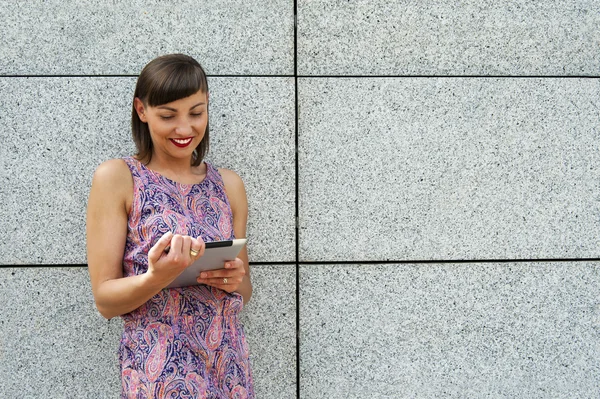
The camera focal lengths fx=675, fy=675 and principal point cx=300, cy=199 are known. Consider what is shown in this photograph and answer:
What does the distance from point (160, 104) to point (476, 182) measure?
1.63m

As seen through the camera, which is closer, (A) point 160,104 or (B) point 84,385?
(A) point 160,104

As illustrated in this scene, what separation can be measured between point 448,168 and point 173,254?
1.67 meters

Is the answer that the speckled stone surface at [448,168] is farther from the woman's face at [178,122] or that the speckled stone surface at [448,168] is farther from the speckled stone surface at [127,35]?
the woman's face at [178,122]

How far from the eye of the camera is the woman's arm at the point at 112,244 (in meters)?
2.36

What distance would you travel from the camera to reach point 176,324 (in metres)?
2.49

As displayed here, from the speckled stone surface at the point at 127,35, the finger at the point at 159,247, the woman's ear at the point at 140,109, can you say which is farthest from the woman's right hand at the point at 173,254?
the speckled stone surface at the point at 127,35

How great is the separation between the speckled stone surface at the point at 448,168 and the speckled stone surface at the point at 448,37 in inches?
3.1

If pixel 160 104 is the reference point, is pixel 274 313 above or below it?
below

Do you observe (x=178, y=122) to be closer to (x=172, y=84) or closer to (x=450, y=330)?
(x=172, y=84)

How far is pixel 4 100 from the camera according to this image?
125 inches

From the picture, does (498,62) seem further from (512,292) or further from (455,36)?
(512,292)

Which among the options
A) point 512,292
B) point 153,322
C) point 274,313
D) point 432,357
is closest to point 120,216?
point 153,322

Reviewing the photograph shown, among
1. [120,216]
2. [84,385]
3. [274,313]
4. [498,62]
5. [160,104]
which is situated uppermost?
[498,62]

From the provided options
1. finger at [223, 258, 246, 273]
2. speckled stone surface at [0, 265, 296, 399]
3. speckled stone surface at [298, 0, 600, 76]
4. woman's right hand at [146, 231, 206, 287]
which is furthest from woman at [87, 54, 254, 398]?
speckled stone surface at [298, 0, 600, 76]
